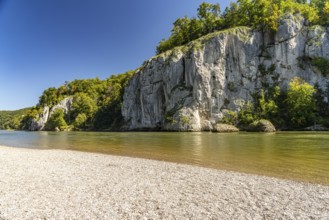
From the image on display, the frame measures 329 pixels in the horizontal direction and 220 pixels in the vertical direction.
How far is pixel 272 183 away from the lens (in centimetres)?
896

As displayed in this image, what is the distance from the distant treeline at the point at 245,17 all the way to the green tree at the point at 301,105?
752 inches

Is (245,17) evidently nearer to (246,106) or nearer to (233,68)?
(233,68)

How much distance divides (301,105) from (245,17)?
3491 centimetres

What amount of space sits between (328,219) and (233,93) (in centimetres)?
5639

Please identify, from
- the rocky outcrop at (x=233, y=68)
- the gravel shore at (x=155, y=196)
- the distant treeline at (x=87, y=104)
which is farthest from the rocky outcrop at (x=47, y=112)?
the gravel shore at (x=155, y=196)

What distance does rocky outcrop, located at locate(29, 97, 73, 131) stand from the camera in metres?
113

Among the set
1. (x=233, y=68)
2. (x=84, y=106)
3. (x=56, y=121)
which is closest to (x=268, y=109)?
(x=233, y=68)

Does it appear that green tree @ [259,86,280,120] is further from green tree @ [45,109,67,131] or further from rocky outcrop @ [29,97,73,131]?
rocky outcrop @ [29,97,73,131]

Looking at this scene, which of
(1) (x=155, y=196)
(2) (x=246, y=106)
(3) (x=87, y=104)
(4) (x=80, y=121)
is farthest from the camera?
(3) (x=87, y=104)

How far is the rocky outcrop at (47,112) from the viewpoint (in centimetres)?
11312

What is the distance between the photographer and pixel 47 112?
117 metres

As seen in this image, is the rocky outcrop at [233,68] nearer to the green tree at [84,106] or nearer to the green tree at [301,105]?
the green tree at [301,105]

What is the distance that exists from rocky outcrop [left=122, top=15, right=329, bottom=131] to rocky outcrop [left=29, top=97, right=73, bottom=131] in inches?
2758

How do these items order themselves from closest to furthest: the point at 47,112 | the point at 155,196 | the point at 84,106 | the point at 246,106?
the point at 155,196 < the point at 246,106 < the point at 84,106 < the point at 47,112
